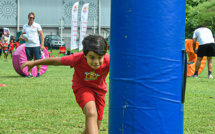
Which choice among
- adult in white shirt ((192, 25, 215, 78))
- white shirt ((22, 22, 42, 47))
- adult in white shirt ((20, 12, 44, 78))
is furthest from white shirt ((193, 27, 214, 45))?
white shirt ((22, 22, 42, 47))

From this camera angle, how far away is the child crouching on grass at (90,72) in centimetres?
380

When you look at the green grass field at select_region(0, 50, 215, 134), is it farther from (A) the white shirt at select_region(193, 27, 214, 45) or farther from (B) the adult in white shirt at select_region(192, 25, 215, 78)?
(A) the white shirt at select_region(193, 27, 214, 45)

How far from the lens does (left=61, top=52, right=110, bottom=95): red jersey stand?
4.00 metres

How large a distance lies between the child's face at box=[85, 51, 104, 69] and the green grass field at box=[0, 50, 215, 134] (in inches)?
51.5

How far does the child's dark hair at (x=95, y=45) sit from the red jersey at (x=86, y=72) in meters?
0.22

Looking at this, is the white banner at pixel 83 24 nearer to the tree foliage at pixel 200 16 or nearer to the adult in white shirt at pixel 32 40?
the adult in white shirt at pixel 32 40

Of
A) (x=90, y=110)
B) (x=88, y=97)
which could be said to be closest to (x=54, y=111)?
(x=88, y=97)

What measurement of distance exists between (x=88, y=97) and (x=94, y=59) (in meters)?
0.46

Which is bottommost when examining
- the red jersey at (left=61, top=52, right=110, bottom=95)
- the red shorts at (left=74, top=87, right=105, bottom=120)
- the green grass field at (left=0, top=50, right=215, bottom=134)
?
the green grass field at (left=0, top=50, right=215, bottom=134)

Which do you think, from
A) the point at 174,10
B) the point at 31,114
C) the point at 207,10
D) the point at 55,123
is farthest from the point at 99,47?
the point at 207,10

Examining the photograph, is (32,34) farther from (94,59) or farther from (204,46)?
(94,59)

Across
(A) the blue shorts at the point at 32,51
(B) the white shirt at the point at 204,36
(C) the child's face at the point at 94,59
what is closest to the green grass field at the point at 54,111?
(C) the child's face at the point at 94,59

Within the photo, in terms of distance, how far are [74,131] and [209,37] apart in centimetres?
862

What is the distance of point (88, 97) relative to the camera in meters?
4.04
